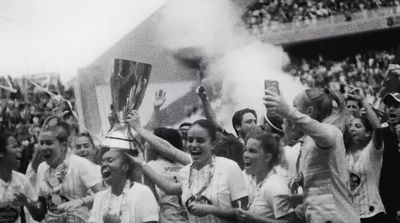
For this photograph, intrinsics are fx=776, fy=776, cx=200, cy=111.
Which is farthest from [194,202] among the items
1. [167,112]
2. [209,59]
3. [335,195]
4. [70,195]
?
[209,59]

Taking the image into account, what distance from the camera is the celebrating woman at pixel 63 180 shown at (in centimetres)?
529

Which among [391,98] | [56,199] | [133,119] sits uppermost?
[391,98]

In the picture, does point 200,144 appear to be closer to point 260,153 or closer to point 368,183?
point 260,153

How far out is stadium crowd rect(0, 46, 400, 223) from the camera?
417 centimetres

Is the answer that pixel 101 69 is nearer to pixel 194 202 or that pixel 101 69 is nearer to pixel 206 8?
pixel 206 8

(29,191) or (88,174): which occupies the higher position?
(88,174)

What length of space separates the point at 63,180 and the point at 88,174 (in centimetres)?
22

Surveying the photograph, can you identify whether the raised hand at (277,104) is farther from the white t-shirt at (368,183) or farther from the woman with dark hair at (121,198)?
the white t-shirt at (368,183)

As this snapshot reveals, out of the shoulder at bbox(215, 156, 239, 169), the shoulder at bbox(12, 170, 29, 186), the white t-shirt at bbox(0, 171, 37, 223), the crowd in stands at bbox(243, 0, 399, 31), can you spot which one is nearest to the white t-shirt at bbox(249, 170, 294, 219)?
the shoulder at bbox(215, 156, 239, 169)

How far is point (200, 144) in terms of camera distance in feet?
15.1

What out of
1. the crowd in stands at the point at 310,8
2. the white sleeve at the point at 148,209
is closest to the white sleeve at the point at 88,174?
the white sleeve at the point at 148,209

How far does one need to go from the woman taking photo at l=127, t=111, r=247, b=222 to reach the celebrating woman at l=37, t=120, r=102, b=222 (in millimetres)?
805

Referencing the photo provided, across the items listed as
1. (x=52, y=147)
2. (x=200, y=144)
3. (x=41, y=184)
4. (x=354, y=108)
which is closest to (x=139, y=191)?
(x=200, y=144)

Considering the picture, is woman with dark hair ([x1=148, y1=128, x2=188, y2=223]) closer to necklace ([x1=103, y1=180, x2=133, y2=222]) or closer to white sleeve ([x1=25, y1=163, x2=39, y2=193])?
necklace ([x1=103, y1=180, x2=133, y2=222])
